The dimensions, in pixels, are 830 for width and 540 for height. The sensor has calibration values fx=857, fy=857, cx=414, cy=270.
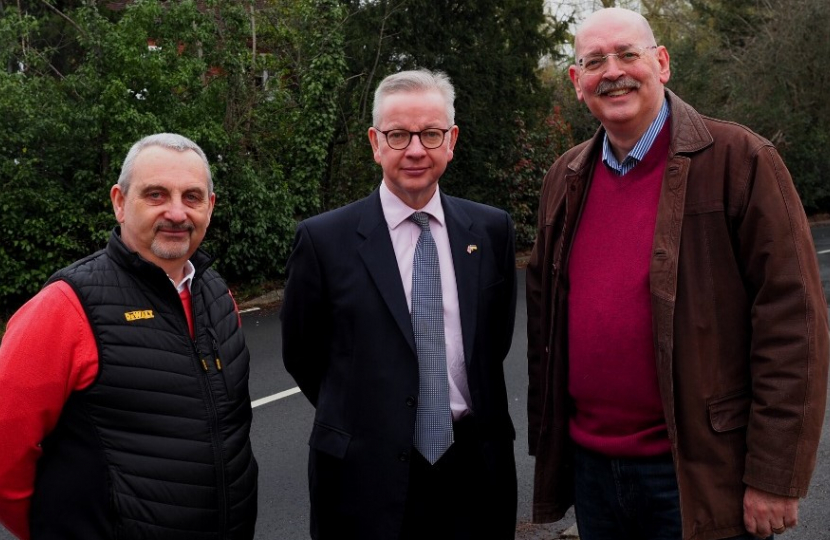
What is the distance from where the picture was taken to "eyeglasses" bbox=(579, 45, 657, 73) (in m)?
2.82

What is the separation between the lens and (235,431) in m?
2.71

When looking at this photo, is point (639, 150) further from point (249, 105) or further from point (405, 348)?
point (249, 105)

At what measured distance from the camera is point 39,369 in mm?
2375

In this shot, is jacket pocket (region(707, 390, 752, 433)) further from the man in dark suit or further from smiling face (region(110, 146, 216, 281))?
smiling face (region(110, 146, 216, 281))

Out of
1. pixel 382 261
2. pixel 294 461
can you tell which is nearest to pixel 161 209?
pixel 382 261

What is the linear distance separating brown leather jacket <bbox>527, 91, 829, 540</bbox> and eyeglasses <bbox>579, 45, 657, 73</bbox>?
271mm

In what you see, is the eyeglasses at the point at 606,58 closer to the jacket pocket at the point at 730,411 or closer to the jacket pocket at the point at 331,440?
the jacket pocket at the point at 730,411

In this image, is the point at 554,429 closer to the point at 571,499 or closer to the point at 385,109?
the point at 571,499

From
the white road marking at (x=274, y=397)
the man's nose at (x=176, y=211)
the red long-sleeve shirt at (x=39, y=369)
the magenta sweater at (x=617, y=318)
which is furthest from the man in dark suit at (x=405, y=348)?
the white road marking at (x=274, y=397)

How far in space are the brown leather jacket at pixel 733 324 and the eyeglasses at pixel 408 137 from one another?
2.68 ft

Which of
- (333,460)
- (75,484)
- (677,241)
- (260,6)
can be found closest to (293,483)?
(333,460)

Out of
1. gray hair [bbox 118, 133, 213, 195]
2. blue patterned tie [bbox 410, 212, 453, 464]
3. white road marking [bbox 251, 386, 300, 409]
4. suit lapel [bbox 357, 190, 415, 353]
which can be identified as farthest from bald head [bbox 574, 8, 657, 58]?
white road marking [bbox 251, 386, 300, 409]

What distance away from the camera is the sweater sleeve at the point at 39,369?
2381mm

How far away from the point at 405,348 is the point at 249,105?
1199 centimetres
